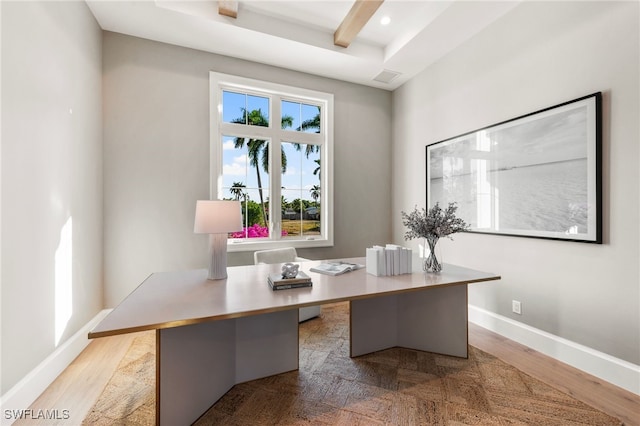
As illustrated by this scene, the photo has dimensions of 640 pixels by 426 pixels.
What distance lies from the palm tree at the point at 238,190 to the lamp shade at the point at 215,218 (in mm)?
1668

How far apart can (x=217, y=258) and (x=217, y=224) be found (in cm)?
24

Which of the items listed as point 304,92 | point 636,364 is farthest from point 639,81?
point 304,92

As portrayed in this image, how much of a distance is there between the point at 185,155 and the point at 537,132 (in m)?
3.28

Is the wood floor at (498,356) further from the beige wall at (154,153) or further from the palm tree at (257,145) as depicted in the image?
the palm tree at (257,145)

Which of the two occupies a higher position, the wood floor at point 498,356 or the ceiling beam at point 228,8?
the ceiling beam at point 228,8

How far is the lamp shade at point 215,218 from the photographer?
5.56 feet

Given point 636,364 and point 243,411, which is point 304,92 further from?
point 636,364

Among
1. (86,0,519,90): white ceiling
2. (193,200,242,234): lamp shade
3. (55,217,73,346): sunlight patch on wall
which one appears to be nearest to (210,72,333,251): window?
(86,0,519,90): white ceiling

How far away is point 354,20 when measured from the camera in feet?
8.51

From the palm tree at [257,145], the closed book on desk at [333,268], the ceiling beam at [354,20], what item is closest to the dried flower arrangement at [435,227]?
the closed book on desk at [333,268]

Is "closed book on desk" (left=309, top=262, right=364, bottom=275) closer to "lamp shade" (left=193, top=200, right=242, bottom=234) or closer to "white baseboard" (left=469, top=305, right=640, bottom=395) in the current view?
"lamp shade" (left=193, top=200, right=242, bottom=234)

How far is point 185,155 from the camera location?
3.05 m

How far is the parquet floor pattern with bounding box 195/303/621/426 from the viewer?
60.5 inches

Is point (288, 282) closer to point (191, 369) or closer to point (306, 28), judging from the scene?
point (191, 369)
